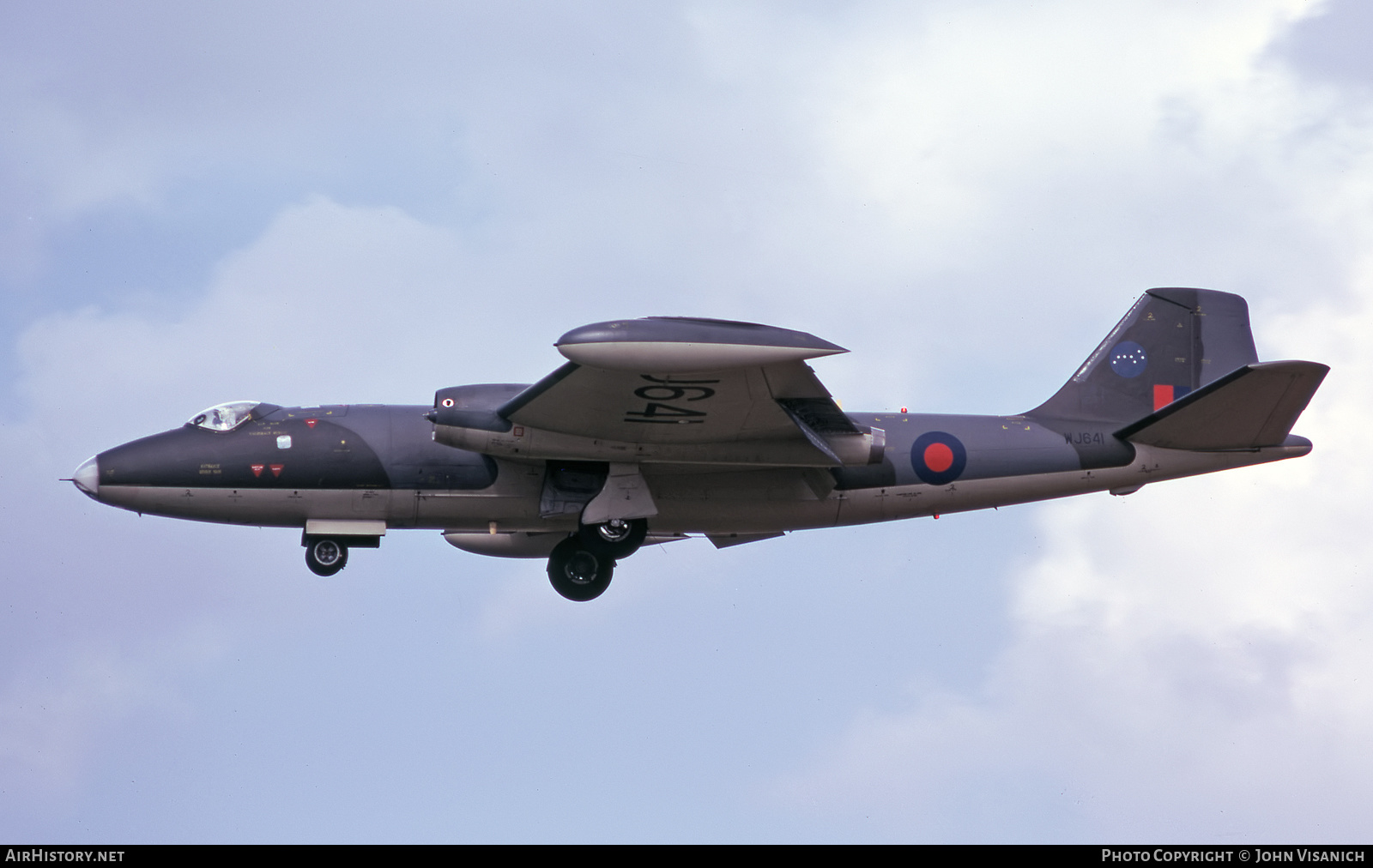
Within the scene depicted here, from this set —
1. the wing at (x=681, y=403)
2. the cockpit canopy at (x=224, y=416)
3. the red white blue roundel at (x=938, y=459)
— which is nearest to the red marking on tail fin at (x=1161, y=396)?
the red white blue roundel at (x=938, y=459)

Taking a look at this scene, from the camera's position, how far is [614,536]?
2284 cm

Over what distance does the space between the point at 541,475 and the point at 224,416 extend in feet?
14.9

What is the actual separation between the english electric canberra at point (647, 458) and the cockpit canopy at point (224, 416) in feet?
0.08

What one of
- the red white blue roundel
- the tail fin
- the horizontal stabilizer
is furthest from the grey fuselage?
the tail fin

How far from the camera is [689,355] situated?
18438 mm

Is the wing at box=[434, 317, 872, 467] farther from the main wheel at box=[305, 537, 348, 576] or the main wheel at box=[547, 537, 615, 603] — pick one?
the main wheel at box=[305, 537, 348, 576]

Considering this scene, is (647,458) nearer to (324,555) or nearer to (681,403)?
(681,403)

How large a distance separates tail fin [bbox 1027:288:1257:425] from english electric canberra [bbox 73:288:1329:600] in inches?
4.2

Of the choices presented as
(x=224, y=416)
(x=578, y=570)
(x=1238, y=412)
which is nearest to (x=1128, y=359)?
(x=1238, y=412)

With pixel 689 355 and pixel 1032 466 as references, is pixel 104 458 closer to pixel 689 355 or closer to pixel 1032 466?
pixel 689 355

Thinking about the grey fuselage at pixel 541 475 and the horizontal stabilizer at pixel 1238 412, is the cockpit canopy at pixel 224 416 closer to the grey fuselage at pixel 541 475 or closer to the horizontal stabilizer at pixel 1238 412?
the grey fuselage at pixel 541 475
